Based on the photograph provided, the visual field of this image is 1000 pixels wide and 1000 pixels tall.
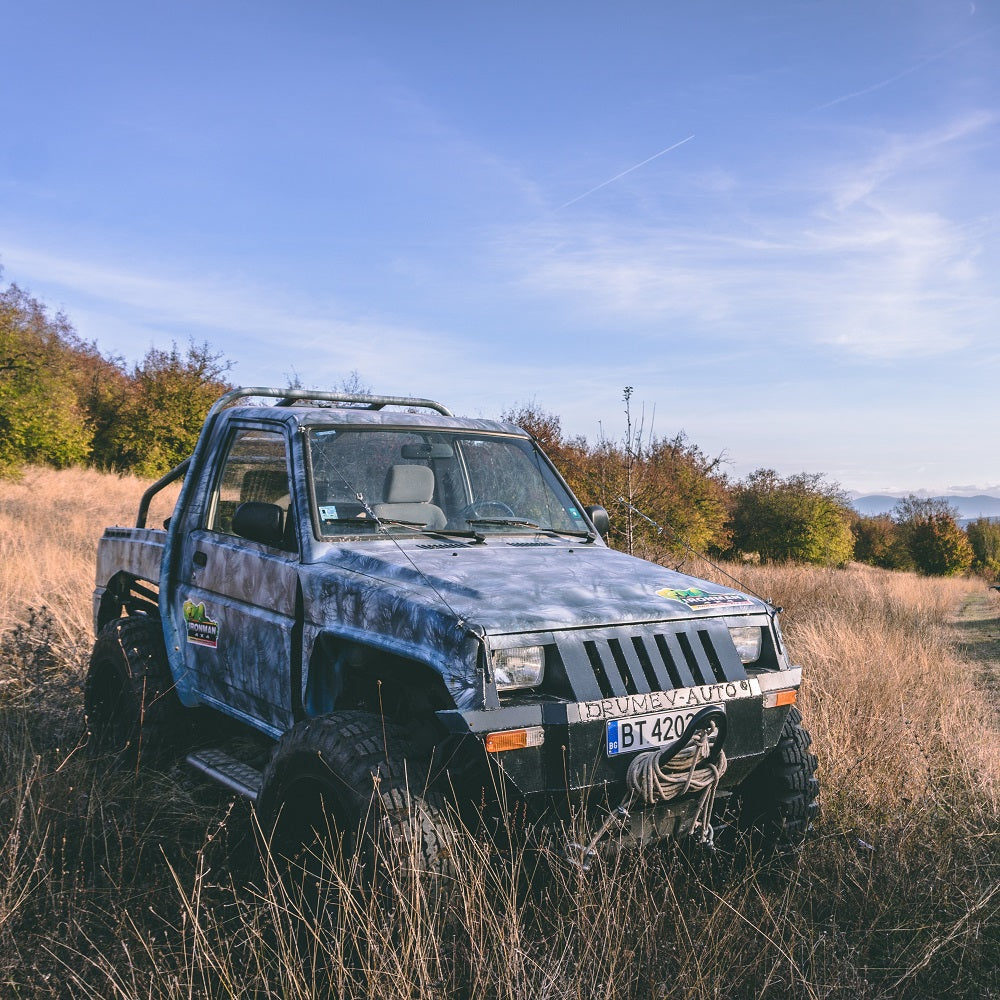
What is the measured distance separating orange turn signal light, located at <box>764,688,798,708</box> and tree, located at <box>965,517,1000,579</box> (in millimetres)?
58291

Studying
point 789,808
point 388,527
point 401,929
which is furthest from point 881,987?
point 388,527

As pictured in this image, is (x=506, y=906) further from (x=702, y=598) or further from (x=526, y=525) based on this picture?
(x=526, y=525)

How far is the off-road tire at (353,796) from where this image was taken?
108 inches

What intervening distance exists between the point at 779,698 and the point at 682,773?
63cm

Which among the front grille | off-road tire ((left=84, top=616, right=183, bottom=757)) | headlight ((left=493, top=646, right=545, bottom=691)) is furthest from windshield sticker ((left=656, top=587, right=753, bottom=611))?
off-road tire ((left=84, top=616, right=183, bottom=757))

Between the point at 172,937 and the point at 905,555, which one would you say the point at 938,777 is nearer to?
the point at 172,937

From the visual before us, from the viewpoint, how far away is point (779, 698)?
3432 millimetres

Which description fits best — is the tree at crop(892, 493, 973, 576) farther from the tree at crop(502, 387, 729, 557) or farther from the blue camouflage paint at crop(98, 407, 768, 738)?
the blue camouflage paint at crop(98, 407, 768, 738)

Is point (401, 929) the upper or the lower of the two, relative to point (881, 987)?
upper

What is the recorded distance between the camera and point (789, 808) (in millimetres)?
3596

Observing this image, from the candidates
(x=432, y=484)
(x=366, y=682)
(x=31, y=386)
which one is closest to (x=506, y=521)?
(x=432, y=484)

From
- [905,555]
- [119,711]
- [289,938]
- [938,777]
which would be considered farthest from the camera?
[905,555]

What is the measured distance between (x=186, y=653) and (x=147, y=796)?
2.33ft

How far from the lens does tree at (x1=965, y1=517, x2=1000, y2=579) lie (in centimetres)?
5638
